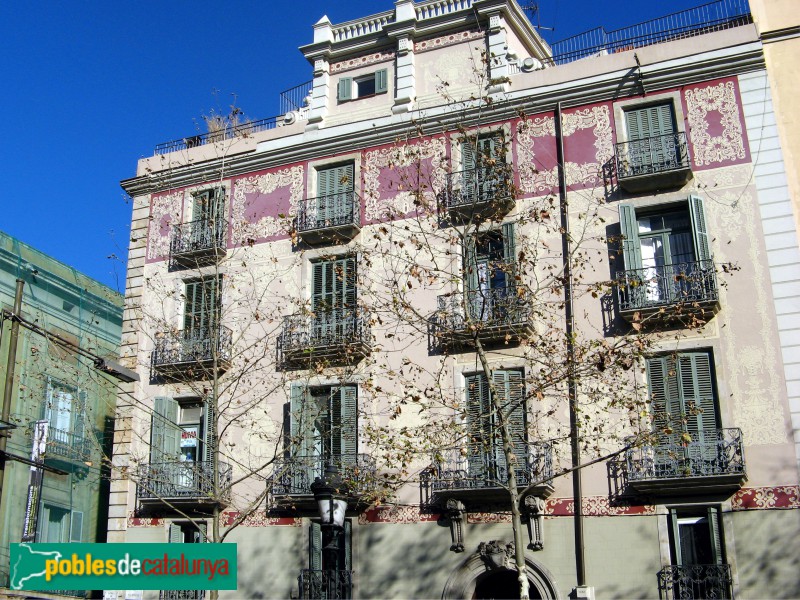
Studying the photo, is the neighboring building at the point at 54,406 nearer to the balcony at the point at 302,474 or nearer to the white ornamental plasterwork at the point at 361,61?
the balcony at the point at 302,474

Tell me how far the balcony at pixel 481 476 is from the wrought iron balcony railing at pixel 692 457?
5.61ft

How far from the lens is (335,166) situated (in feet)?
84.3

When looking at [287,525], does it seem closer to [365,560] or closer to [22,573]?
[365,560]

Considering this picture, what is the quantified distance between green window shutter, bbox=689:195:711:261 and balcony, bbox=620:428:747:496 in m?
3.74

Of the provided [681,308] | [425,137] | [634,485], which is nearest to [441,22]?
[425,137]

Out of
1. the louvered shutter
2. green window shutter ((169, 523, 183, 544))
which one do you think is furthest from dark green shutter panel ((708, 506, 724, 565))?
green window shutter ((169, 523, 183, 544))

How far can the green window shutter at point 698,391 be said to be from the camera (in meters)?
20.0

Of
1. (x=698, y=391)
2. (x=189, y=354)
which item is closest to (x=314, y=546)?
(x=189, y=354)

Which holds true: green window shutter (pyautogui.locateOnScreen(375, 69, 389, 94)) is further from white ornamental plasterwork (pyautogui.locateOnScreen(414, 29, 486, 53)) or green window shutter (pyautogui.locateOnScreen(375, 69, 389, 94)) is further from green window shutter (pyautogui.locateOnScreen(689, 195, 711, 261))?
green window shutter (pyautogui.locateOnScreen(689, 195, 711, 261))

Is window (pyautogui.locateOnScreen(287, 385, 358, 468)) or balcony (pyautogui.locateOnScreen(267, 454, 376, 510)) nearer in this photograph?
balcony (pyautogui.locateOnScreen(267, 454, 376, 510))

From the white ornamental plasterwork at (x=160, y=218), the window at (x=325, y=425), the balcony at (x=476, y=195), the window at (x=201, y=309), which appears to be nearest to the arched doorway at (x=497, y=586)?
the window at (x=325, y=425)

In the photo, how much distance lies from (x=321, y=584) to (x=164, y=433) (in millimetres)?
5568

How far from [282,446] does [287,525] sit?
1.76 m

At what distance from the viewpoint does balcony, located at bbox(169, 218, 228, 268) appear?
84.0 ft
